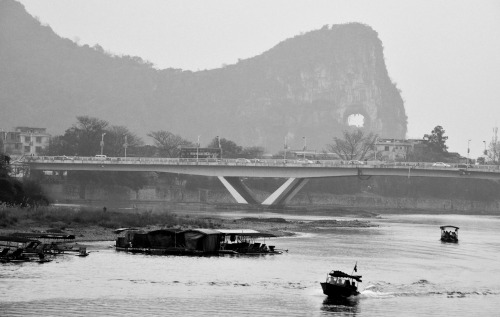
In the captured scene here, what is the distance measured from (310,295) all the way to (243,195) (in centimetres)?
11614

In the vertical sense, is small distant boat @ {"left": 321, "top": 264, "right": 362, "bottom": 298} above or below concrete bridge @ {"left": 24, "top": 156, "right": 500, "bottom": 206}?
below

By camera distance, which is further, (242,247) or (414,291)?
(242,247)

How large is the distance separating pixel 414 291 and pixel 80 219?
38667mm

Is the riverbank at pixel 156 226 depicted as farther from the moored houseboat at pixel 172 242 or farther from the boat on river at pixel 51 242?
the moored houseboat at pixel 172 242

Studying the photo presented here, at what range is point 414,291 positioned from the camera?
58438mm

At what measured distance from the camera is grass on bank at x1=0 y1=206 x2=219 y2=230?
8159 centimetres

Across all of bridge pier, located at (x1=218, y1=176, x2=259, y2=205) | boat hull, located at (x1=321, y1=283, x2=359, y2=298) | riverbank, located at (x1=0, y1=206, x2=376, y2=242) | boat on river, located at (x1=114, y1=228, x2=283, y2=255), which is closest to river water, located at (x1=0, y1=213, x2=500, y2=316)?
boat hull, located at (x1=321, y1=283, x2=359, y2=298)

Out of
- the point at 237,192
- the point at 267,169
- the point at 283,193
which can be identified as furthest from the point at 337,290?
the point at 237,192

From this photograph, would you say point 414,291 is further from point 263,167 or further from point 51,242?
point 263,167

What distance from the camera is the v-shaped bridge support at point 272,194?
167m

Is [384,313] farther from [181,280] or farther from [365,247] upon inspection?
[365,247]

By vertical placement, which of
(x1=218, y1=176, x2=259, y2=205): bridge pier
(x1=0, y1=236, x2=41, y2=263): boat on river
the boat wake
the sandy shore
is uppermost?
(x1=218, y1=176, x2=259, y2=205): bridge pier

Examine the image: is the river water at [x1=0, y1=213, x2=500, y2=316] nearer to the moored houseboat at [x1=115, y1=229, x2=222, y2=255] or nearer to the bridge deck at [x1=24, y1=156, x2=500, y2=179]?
the moored houseboat at [x1=115, y1=229, x2=222, y2=255]

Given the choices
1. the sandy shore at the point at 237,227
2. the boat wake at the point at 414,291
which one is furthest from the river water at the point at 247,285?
the sandy shore at the point at 237,227
